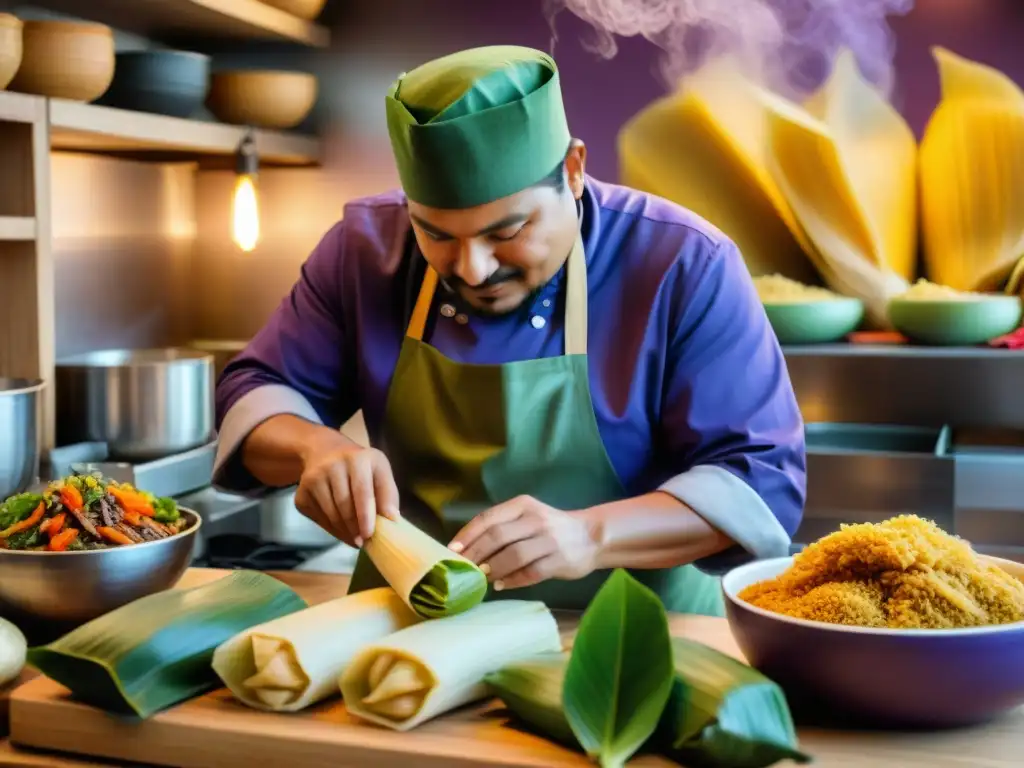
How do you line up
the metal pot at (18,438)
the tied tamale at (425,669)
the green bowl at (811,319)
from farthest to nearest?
the green bowl at (811,319) < the metal pot at (18,438) < the tied tamale at (425,669)

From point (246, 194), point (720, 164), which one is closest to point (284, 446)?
point (246, 194)

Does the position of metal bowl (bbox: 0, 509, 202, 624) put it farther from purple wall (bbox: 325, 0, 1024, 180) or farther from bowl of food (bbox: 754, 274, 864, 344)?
purple wall (bbox: 325, 0, 1024, 180)

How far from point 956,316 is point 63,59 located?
223 cm

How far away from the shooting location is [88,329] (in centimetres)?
345

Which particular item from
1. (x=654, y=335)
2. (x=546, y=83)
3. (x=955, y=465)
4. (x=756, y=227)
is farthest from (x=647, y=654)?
(x=756, y=227)

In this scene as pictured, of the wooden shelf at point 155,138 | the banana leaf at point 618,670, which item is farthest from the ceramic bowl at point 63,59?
the banana leaf at point 618,670

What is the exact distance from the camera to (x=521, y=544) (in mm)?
1479

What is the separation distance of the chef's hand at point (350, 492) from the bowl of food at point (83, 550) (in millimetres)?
181

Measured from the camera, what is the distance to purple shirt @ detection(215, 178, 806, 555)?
5.52ft

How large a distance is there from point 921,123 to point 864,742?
8.57 ft

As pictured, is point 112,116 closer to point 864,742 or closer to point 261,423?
point 261,423

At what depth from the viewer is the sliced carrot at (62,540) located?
1521 millimetres

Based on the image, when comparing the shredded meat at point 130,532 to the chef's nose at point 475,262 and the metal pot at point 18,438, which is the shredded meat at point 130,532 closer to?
the chef's nose at point 475,262

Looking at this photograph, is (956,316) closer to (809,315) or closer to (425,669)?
(809,315)
